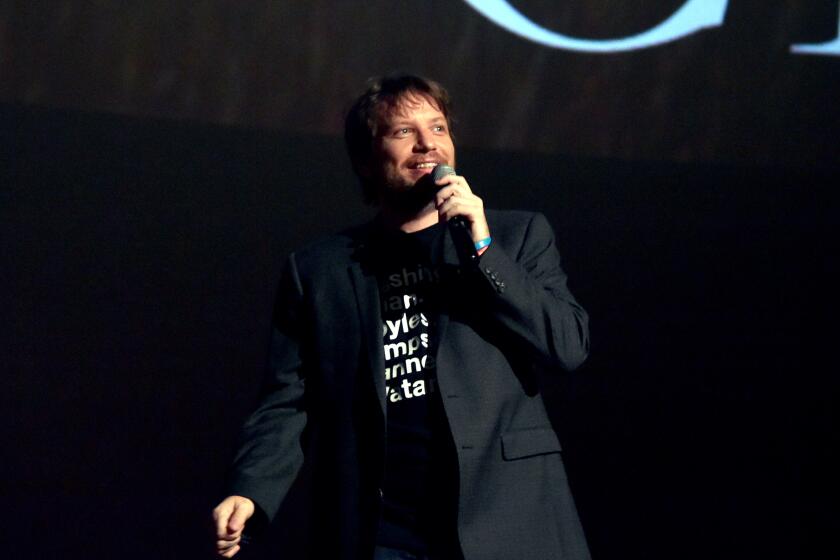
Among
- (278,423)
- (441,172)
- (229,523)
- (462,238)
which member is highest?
(441,172)

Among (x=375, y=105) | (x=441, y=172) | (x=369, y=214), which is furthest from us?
(x=369, y=214)

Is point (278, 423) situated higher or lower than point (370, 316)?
lower

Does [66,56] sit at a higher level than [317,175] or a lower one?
higher

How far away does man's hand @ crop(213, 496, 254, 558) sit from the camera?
4.90ft

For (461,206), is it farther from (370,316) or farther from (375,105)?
(375,105)

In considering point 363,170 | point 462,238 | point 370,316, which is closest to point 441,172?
point 462,238

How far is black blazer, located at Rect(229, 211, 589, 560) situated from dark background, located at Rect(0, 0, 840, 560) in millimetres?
775

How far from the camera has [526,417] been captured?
1551mm

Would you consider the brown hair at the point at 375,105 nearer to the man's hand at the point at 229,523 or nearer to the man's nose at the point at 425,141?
the man's nose at the point at 425,141

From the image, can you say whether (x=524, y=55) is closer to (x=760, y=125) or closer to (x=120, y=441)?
(x=760, y=125)

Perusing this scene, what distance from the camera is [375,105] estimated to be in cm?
178

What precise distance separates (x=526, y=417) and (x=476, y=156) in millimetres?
1034

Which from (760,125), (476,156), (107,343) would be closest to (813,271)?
(760,125)

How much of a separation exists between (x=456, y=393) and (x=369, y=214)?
3.43ft
